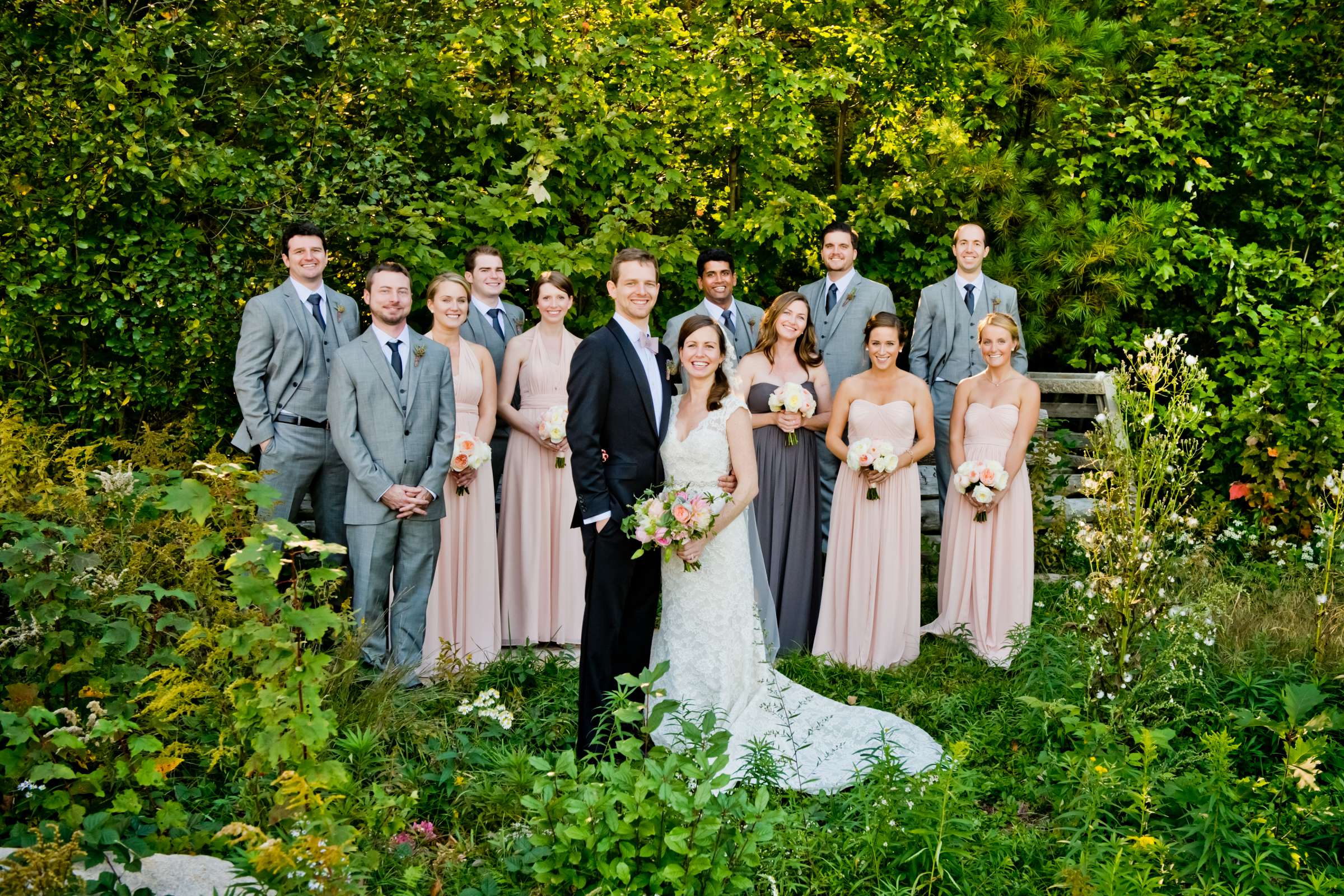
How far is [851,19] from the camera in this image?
8211 millimetres

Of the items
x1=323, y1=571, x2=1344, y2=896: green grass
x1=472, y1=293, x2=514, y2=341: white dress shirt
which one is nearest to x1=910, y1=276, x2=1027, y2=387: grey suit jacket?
x1=323, y1=571, x2=1344, y2=896: green grass

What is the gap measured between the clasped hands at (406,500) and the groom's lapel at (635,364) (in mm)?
1461

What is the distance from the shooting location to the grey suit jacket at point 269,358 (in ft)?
18.8

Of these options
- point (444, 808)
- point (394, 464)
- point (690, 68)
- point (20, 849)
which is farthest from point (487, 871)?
point (690, 68)

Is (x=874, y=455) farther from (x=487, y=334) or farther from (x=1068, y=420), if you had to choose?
(x=1068, y=420)

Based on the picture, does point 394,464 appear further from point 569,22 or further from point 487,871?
point 569,22

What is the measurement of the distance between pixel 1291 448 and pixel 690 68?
496 cm

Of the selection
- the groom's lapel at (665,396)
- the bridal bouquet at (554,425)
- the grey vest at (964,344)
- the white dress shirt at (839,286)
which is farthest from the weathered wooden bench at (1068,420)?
the groom's lapel at (665,396)

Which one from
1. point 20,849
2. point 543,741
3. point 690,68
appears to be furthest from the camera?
point 690,68

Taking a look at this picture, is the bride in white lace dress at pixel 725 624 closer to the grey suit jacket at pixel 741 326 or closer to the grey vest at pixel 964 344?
the grey suit jacket at pixel 741 326

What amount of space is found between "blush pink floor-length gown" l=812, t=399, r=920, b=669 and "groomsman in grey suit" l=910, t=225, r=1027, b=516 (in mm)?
914

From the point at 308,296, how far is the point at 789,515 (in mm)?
2847

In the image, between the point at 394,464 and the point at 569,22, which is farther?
the point at 569,22

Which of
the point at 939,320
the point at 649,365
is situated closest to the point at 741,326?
the point at 939,320
